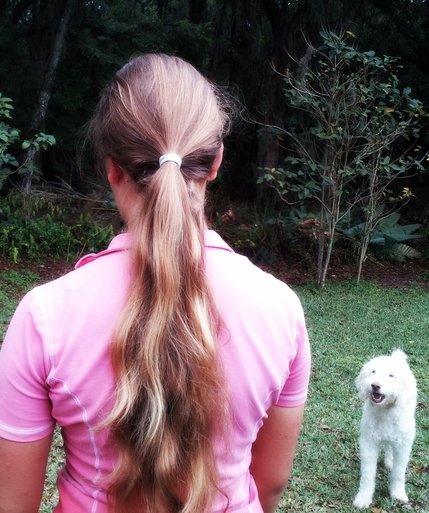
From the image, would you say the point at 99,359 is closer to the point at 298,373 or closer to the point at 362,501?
the point at 298,373

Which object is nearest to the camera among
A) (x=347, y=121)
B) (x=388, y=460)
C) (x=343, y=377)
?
(x=388, y=460)

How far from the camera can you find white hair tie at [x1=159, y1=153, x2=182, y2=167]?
106 cm

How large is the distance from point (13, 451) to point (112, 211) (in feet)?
33.8

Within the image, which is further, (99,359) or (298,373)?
(298,373)

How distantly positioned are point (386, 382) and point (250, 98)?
402 inches

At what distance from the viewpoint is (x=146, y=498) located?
3.50 feet

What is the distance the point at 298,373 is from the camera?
121 cm

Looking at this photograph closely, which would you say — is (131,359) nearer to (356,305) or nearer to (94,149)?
(94,149)

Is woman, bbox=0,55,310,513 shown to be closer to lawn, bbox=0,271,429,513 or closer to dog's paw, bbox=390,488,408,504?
lawn, bbox=0,271,429,513

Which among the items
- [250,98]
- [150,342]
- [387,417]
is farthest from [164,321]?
[250,98]

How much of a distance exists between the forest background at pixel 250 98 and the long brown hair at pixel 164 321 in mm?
8046

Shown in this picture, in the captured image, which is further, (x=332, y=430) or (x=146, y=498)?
(x=332, y=430)

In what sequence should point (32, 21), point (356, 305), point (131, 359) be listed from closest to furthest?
point (131, 359) < point (356, 305) < point (32, 21)

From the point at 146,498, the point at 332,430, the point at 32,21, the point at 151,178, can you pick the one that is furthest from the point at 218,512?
the point at 32,21
